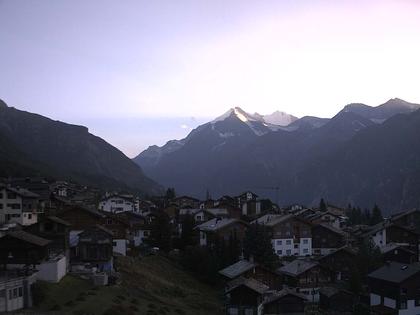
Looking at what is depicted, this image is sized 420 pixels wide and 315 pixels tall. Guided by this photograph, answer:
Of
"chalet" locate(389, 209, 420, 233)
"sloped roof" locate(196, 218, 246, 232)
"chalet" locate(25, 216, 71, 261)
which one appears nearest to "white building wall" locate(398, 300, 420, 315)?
"sloped roof" locate(196, 218, 246, 232)

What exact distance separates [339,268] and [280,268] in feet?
22.4

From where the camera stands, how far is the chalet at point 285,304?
132 feet

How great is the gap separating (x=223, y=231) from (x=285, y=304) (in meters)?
20.8

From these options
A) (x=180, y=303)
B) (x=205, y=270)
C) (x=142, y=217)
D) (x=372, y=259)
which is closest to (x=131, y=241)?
(x=142, y=217)

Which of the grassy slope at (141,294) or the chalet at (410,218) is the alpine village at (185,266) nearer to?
the grassy slope at (141,294)

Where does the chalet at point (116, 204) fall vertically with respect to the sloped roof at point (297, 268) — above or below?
above

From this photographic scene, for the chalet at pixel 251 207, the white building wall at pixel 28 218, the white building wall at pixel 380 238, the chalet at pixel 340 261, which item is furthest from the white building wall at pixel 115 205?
Answer: the white building wall at pixel 380 238

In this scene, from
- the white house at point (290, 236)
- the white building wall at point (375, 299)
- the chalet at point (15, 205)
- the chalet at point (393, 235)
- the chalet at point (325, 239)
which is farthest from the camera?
the chalet at point (325, 239)

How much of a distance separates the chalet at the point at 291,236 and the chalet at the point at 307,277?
12204mm

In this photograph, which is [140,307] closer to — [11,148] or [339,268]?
[339,268]

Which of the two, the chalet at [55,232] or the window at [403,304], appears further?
the window at [403,304]

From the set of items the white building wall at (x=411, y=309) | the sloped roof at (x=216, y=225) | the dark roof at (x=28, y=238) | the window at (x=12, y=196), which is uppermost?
the window at (x=12, y=196)

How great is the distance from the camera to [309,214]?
3295 inches

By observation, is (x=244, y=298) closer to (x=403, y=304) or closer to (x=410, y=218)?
(x=403, y=304)
